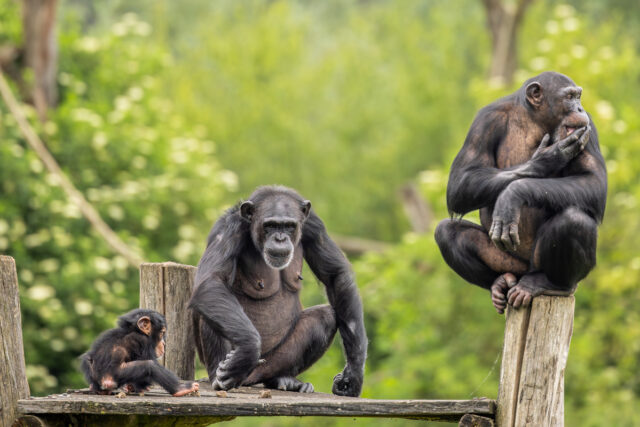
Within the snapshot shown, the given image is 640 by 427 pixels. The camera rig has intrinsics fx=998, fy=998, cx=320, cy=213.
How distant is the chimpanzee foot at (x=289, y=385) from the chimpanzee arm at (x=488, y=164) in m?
1.22

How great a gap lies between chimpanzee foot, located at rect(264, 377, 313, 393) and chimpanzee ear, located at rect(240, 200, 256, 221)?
893mm

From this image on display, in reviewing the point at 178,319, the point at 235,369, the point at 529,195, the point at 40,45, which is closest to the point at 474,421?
the point at 529,195

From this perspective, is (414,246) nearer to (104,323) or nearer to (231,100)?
(104,323)

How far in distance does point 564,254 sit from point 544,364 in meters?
0.59

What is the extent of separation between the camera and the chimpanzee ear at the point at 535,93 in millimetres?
5137

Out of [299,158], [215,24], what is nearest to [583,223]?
[299,158]

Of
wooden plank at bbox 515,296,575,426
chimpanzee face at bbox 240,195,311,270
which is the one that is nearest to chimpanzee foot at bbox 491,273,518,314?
wooden plank at bbox 515,296,575,426

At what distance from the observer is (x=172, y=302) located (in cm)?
578

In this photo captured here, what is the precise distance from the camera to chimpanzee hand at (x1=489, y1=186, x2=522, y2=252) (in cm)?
479

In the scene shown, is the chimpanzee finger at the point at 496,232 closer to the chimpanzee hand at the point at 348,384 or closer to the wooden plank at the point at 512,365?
the wooden plank at the point at 512,365

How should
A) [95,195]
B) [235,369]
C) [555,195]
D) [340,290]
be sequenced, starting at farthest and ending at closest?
[95,195] < [340,290] < [235,369] < [555,195]

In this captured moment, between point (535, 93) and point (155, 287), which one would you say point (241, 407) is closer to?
point (155, 287)

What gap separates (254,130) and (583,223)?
17729 millimetres

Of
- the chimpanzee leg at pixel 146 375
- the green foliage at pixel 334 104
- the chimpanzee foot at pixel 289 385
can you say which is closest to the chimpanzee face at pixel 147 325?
the chimpanzee leg at pixel 146 375
